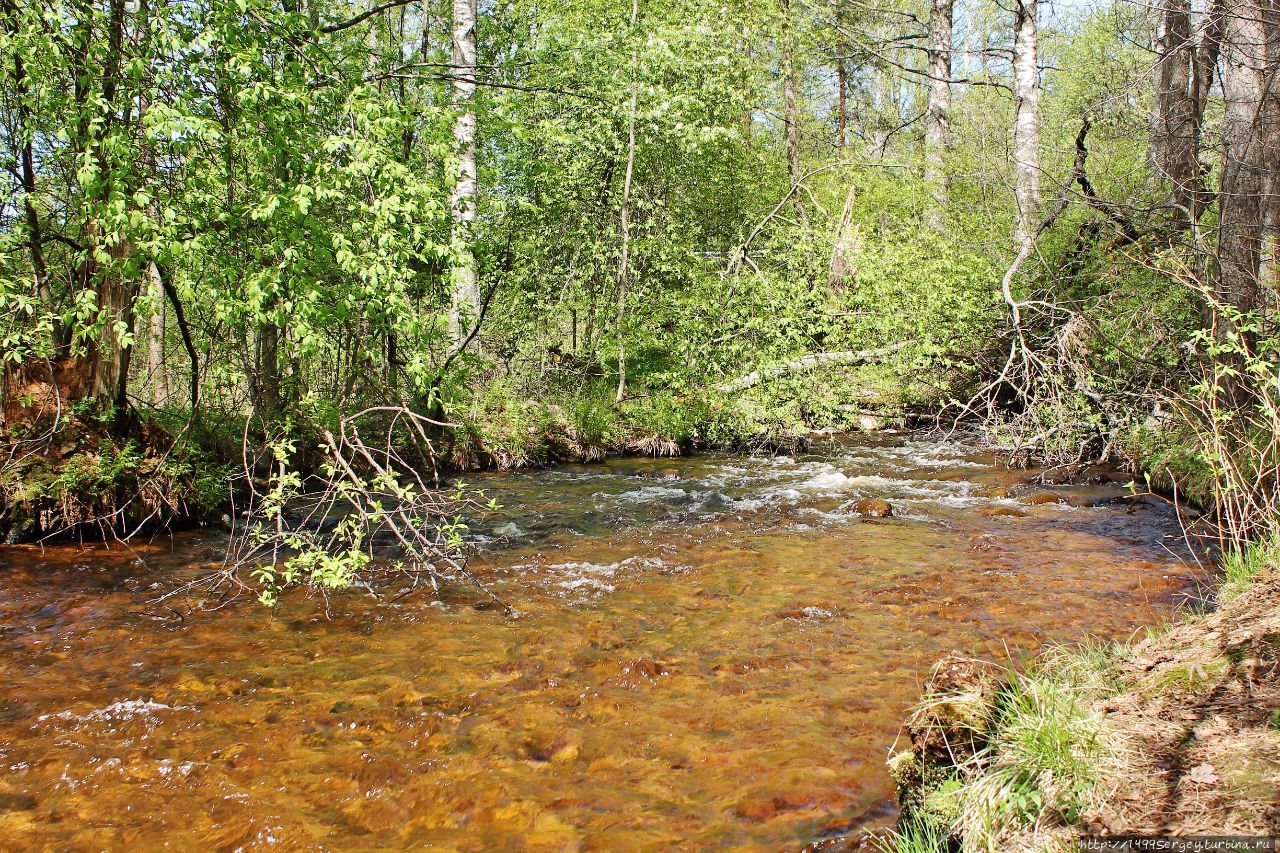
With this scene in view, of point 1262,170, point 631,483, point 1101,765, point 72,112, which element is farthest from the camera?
point 631,483

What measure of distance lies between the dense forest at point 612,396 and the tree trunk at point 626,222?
0.34 feet

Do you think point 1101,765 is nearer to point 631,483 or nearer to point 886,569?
point 886,569

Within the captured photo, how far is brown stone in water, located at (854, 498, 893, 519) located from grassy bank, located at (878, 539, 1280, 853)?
18.6ft

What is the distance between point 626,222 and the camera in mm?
14984

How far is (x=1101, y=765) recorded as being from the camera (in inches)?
113

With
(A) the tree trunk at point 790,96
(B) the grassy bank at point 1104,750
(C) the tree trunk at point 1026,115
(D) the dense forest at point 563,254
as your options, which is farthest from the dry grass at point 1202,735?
(A) the tree trunk at point 790,96

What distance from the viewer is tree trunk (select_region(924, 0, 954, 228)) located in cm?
1788

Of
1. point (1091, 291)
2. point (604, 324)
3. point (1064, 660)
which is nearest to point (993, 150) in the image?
point (1091, 291)

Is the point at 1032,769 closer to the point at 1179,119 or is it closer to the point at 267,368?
the point at 267,368

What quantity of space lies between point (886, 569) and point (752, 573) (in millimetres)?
1231

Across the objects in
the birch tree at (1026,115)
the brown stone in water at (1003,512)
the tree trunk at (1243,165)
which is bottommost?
the brown stone in water at (1003,512)

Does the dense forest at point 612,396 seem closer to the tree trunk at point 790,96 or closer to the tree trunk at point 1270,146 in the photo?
the tree trunk at point 1270,146

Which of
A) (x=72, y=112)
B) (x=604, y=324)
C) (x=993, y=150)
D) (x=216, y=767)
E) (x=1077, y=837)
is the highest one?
(x=993, y=150)

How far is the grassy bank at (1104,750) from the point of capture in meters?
2.55
